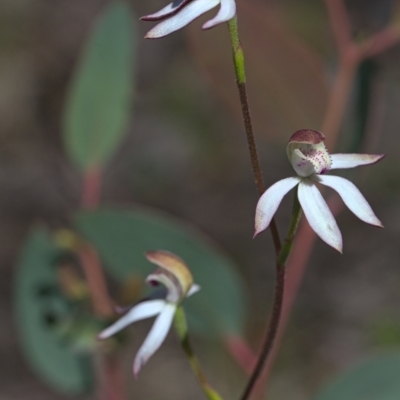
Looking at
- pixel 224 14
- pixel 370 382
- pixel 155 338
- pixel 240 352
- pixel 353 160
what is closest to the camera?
pixel 224 14

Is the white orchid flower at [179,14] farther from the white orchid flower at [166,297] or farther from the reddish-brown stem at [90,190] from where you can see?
the reddish-brown stem at [90,190]

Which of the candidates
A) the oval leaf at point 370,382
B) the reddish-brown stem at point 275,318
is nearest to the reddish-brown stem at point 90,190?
the oval leaf at point 370,382

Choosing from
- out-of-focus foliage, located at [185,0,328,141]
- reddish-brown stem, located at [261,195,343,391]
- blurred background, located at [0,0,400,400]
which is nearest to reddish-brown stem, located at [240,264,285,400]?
reddish-brown stem, located at [261,195,343,391]

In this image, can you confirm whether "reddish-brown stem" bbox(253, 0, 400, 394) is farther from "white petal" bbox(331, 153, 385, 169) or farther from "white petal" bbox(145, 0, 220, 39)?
"white petal" bbox(145, 0, 220, 39)

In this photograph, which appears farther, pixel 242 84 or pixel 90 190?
pixel 90 190

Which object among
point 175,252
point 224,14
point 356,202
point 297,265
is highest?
point 224,14

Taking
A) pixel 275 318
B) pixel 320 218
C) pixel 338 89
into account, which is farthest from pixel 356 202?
pixel 338 89

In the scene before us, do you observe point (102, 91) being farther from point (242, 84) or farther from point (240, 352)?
point (242, 84)
